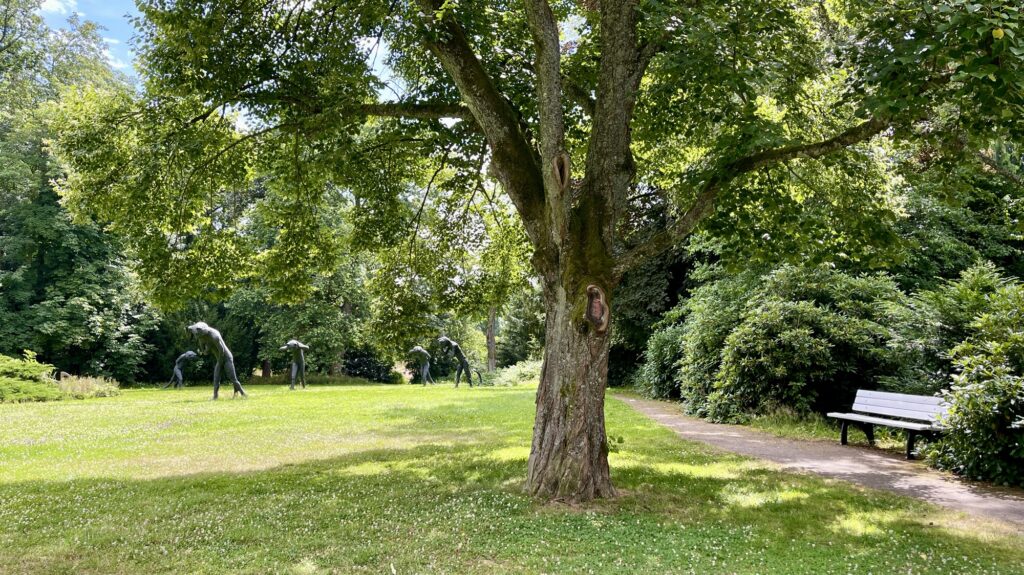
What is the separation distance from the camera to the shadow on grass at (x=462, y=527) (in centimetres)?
490

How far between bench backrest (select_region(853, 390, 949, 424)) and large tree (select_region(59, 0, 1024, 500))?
132 inches

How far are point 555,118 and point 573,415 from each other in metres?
3.61

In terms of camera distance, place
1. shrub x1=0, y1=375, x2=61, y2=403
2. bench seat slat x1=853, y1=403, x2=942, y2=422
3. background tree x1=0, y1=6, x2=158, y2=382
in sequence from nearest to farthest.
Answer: bench seat slat x1=853, y1=403, x2=942, y2=422
shrub x1=0, y1=375, x2=61, y2=403
background tree x1=0, y1=6, x2=158, y2=382

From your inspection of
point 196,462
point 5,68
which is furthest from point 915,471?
point 5,68

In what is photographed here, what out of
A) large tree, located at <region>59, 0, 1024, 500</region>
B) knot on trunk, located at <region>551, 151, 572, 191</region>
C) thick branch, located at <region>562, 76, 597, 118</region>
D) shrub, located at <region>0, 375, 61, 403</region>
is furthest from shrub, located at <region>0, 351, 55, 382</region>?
knot on trunk, located at <region>551, 151, 572, 191</region>

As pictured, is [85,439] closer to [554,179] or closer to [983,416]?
[554,179]

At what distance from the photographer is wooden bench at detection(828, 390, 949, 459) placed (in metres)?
8.91

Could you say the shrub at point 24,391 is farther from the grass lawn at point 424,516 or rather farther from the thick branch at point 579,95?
the thick branch at point 579,95

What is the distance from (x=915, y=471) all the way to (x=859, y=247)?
3462 mm

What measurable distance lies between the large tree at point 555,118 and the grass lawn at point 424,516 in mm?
1179

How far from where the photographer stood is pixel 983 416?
780cm

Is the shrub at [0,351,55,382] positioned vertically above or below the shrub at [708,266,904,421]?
below

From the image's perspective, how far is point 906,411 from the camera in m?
9.54

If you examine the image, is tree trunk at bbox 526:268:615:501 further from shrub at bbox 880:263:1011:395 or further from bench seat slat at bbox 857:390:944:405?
shrub at bbox 880:263:1011:395
